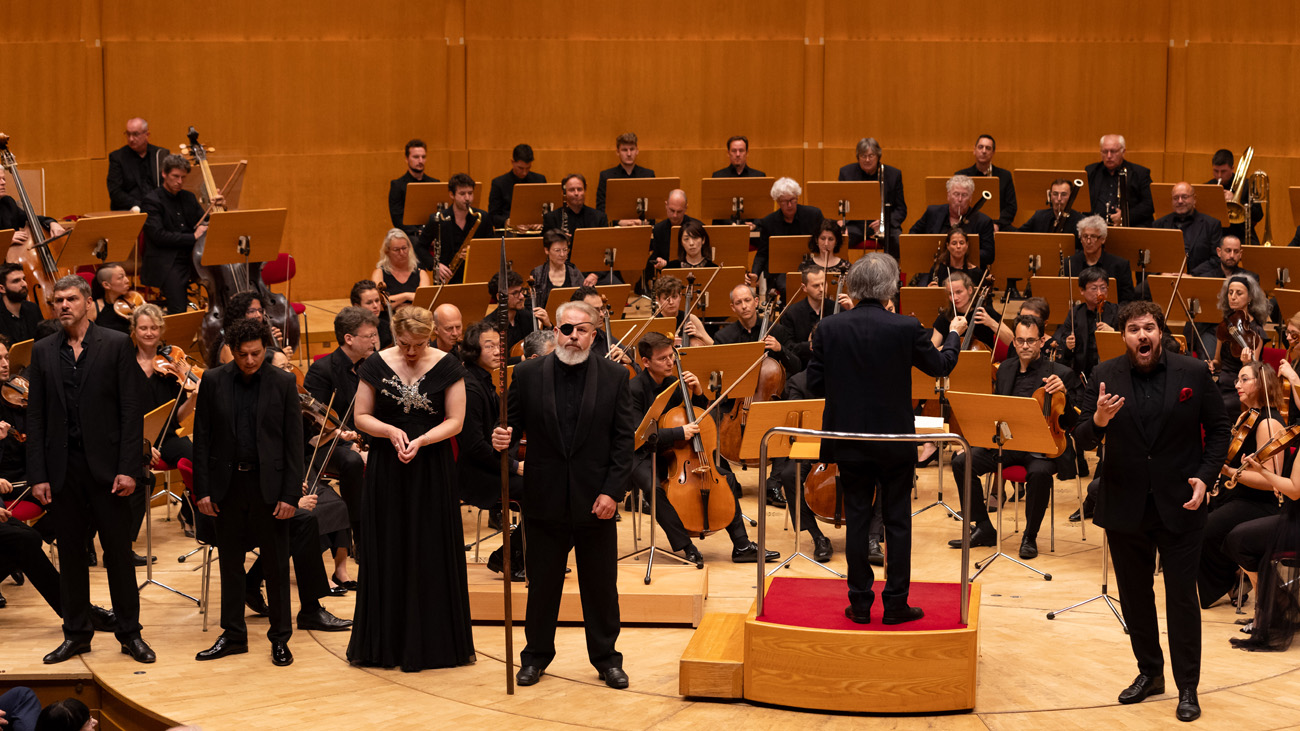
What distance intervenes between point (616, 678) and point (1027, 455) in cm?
262

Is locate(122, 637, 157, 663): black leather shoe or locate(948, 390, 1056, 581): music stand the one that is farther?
locate(948, 390, 1056, 581): music stand

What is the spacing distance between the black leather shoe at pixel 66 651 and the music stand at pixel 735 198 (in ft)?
16.9

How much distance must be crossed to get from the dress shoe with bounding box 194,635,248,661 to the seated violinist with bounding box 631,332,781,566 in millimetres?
1807

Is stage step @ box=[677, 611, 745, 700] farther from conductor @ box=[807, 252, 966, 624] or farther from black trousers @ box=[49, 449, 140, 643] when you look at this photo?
black trousers @ box=[49, 449, 140, 643]

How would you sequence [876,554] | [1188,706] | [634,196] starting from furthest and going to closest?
[634,196] → [876,554] → [1188,706]

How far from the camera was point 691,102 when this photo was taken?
37.9 feet

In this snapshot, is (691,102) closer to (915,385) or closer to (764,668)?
(915,385)

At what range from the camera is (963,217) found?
29.0ft

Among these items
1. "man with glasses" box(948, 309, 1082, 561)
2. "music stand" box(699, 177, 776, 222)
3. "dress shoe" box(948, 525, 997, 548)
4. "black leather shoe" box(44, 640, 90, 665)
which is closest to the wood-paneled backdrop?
"music stand" box(699, 177, 776, 222)

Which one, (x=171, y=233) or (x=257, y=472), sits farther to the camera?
(x=171, y=233)

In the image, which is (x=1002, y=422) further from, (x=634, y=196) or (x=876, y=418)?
(x=634, y=196)

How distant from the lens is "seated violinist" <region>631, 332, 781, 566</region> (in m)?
5.99

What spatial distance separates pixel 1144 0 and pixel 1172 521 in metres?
7.84

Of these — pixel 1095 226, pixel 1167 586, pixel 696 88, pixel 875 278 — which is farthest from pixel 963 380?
pixel 696 88
